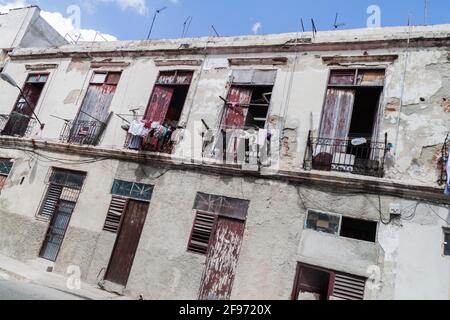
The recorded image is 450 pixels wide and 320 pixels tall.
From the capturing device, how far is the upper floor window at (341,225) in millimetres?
7102

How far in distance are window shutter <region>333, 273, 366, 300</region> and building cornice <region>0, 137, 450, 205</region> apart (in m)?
1.83

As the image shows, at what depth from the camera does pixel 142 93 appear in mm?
10758

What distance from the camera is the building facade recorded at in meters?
6.85

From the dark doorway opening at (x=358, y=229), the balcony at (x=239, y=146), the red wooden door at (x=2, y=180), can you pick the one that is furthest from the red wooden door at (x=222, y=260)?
the red wooden door at (x=2, y=180)

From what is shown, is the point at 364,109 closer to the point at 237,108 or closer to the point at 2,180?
the point at 237,108

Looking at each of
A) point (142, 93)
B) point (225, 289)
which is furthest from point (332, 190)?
point (142, 93)

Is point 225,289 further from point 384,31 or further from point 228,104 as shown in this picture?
point 384,31

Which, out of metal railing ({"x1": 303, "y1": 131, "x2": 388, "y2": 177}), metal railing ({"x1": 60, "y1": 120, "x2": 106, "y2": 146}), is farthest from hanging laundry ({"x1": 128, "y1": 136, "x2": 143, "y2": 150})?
metal railing ({"x1": 303, "y1": 131, "x2": 388, "y2": 177})

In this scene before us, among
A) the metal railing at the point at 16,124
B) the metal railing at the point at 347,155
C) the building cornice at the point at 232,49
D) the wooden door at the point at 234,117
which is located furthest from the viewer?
the metal railing at the point at 16,124

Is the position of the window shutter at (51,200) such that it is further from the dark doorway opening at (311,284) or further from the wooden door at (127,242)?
the dark doorway opening at (311,284)

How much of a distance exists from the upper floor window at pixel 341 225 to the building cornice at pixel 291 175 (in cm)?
64

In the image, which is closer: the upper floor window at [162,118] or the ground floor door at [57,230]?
the upper floor window at [162,118]

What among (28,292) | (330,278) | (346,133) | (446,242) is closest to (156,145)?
(28,292)

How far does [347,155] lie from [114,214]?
21.2ft
